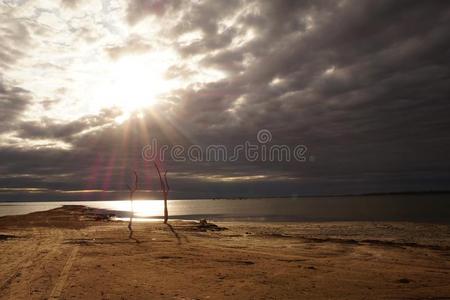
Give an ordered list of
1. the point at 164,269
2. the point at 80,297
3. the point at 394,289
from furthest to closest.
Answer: the point at 164,269 < the point at 394,289 < the point at 80,297

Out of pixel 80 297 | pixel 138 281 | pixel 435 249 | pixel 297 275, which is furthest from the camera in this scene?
pixel 435 249

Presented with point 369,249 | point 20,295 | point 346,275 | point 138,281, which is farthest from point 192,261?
point 369,249

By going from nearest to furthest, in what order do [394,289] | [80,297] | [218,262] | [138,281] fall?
[80,297] < [394,289] < [138,281] < [218,262]

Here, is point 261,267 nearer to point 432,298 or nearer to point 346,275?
point 346,275

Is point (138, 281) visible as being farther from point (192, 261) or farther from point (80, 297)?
point (192, 261)

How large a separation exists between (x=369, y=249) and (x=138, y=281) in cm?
1706

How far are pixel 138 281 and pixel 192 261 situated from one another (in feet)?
17.0

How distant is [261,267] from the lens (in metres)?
17.3

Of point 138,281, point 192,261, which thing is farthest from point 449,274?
point 138,281

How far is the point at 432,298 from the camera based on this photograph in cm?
1195

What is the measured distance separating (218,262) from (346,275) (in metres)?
6.47

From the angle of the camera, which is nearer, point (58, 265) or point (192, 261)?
point (58, 265)

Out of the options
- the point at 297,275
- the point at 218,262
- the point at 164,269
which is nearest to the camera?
the point at 297,275

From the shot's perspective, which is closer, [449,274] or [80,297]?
[80,297]
